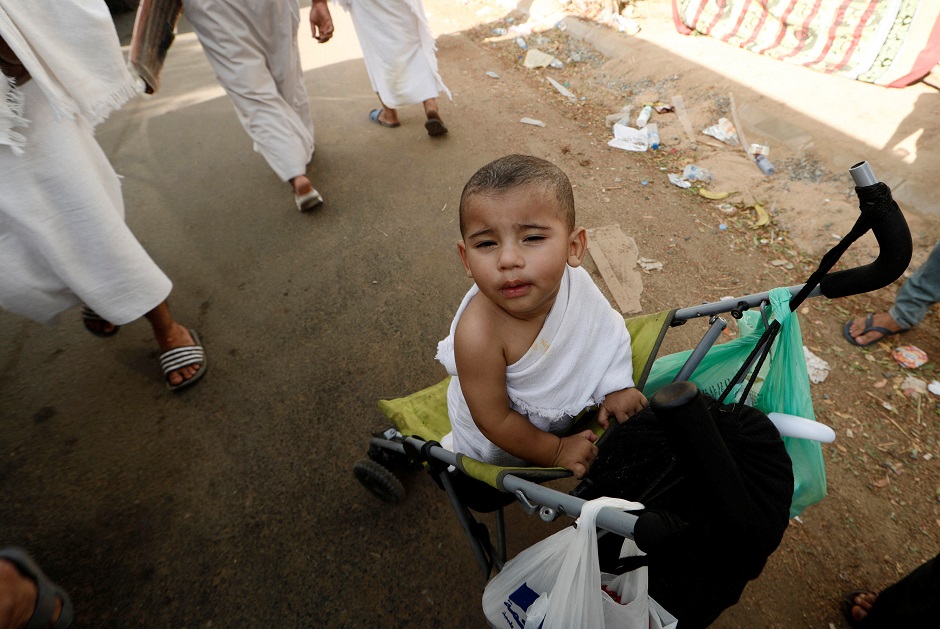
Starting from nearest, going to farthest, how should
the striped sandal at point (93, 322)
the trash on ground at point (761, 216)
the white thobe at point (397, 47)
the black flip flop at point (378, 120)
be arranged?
1. the striped sandal at point (93, 322)
2. the trash on ground at point (761, 216)
3. the white thobe at point (397, 47)
4. the black flip flop at point (378, 120)

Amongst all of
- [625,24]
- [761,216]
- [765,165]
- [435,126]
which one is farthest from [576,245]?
[625,24]

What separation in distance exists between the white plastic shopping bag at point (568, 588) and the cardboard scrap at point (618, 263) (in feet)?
6.15

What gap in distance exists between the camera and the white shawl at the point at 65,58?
1.62 m

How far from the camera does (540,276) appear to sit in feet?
3.86

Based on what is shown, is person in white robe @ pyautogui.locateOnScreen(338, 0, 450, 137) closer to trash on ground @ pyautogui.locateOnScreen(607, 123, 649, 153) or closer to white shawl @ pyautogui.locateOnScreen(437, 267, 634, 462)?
trash on ground @ pyautogui.locateOnScreen(607, 123, 649, 153)

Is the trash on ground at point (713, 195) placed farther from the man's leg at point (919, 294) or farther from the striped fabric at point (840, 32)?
the striped fabric at point (840, 32)

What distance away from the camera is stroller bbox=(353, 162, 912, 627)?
600mm

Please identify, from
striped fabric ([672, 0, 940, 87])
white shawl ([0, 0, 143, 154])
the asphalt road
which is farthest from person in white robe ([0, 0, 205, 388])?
striped fabric ([672, 0, 940, 87])

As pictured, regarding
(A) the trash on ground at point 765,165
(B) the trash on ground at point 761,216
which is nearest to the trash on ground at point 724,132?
(A) the trash on ground at point 765,165

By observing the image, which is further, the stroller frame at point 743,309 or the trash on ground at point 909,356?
the trash on ground at point 909,356

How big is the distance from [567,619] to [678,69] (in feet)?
16.7

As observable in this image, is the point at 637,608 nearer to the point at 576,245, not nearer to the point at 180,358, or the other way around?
the point at 576,245

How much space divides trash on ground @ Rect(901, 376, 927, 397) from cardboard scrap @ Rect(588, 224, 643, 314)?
4.26 ft

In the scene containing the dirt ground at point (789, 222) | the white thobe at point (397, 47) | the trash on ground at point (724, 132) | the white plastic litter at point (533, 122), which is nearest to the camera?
the dirt ground at point (789, 222)
